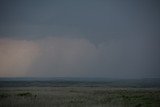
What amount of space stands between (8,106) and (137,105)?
379 inches

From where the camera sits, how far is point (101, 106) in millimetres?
21781

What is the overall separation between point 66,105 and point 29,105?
2778 millimetres

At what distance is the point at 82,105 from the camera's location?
2241 centimetres

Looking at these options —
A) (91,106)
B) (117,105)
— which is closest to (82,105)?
(91,106)

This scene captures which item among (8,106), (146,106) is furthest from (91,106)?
(8,106)

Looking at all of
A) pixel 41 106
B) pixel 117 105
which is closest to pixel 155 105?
pixel 117 105

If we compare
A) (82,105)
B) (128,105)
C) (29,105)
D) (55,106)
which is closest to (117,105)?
(128,105)

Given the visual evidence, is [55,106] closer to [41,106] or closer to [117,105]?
[41,106]

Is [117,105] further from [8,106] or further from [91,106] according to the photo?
[8,106]

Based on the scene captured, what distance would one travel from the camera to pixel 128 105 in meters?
22.7

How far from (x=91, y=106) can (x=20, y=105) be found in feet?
17.2

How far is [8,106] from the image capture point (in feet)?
70.9

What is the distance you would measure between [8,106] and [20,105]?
91 centimetres

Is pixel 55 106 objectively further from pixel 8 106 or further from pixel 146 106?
pixel 146 106
